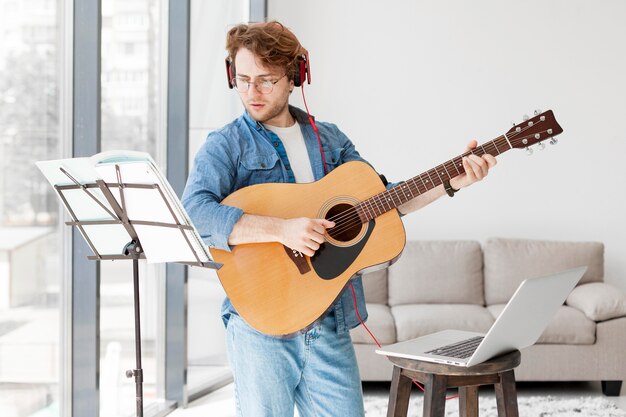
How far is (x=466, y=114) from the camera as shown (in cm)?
515

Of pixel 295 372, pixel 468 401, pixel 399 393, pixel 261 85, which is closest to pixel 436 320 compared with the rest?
pixel 468 401

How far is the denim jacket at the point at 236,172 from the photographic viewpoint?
6.25ft

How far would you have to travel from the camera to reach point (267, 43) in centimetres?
194

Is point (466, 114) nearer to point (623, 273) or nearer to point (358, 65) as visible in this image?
point (358, 65)

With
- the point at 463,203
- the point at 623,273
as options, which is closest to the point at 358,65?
the point at 463,203

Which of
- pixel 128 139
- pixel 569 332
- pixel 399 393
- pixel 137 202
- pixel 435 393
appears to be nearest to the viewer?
pixel 137 202

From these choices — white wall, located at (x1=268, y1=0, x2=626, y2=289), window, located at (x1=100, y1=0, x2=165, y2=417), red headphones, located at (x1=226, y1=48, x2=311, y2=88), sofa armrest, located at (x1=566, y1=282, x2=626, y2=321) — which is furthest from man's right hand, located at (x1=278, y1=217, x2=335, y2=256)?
white wall, located at (x1=268, y1=0, x2=626, y2=289)

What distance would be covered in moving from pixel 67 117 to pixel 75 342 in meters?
0.84

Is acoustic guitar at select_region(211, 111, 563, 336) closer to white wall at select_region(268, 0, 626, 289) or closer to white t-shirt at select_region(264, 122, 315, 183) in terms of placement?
white t-shirt at select_region(264, 122, 315, 183)

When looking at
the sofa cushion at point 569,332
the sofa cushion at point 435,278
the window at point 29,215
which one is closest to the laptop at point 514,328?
the window at point 29,215

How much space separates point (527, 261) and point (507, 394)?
2623mm

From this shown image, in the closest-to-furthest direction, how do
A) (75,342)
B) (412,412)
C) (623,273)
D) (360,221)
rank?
(360,221), (75,342), (412,412), (623,273)

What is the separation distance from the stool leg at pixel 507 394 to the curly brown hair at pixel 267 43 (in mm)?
1007

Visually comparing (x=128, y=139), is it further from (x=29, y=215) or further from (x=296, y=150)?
(x=296, y=150)
